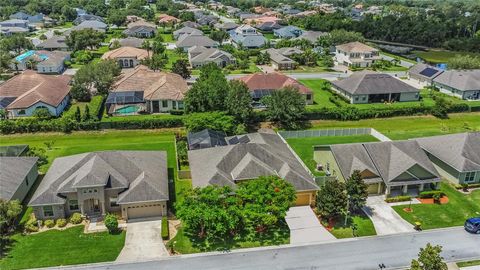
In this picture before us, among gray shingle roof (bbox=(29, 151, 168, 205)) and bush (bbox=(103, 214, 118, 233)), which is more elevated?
gray shingle roof (bbox=(29, 151, 168, 205))

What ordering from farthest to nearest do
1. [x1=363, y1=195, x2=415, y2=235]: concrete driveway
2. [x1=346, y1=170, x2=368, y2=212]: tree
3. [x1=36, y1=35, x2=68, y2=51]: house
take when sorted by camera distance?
[x1=36, y1=35, x2=68, y2=51]: house → [x1=346, y1=170, x2=368, y2=212]: tree → [x1=363, y1=195, x2=415, y2=235]: concrete driveway

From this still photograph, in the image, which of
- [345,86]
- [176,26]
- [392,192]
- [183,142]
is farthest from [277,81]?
[176,26]

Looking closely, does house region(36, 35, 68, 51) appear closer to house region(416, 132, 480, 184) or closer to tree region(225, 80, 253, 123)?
tree region(225, 80, 253, 123)

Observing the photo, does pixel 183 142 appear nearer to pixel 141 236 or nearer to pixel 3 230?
pixel 141 236

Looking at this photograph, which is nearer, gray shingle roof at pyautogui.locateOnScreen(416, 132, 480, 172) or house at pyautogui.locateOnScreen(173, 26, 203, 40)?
gray shingle roof at pyautogui.locateOnScreen(416, 132, 480, 172)

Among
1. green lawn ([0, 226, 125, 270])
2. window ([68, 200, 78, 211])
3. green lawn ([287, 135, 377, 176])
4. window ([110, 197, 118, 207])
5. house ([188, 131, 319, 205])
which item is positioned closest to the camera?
green lawn ([0, 226, 125, 270])

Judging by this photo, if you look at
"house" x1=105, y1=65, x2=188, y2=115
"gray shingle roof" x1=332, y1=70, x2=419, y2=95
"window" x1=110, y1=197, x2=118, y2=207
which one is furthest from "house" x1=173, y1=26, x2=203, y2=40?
"window" x1=110, y1=197, x2=118, y2=207

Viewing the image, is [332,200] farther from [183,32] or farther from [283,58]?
[183,32]
